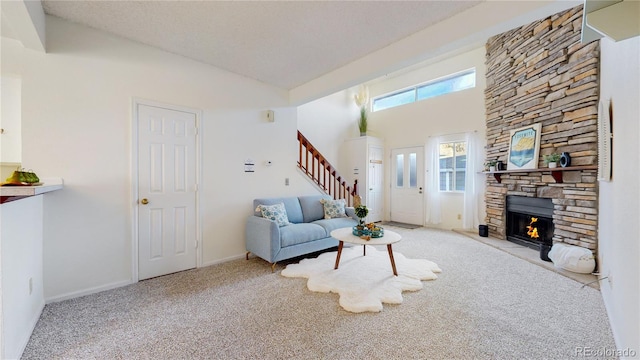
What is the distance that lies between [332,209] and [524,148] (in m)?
3.33

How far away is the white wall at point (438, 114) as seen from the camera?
209 inches

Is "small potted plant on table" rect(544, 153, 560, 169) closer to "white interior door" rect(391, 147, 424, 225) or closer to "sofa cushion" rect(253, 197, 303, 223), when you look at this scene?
"white interior door" rect(391, 147, 424, 225)

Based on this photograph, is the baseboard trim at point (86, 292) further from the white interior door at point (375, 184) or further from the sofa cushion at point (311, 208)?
the white interior door at point (375, 184)

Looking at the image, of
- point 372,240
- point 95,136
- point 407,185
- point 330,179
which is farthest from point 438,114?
point 95,136

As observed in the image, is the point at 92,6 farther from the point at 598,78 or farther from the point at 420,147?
the point at 420,147

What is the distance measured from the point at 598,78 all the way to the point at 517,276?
266 cm

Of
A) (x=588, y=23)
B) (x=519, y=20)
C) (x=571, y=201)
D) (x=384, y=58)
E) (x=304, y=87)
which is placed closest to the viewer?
(x=588, y=23)

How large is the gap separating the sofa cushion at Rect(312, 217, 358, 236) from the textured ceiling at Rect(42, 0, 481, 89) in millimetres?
2319

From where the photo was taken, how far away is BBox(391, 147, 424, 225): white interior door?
6.22 meters

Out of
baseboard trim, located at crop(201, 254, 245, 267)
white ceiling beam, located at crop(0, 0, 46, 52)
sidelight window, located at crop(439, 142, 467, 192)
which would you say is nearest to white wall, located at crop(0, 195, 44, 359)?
white ceiling beam, located at crop(0, 0, 46, 52)

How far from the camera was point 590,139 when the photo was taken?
3191 millimetres

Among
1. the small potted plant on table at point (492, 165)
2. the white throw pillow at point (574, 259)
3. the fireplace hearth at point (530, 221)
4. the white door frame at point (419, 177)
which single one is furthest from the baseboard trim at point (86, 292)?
the small potted plant on table at point (492, 165)

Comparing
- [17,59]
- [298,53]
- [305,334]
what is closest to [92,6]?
[17,59]

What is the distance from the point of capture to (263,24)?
258 cm
